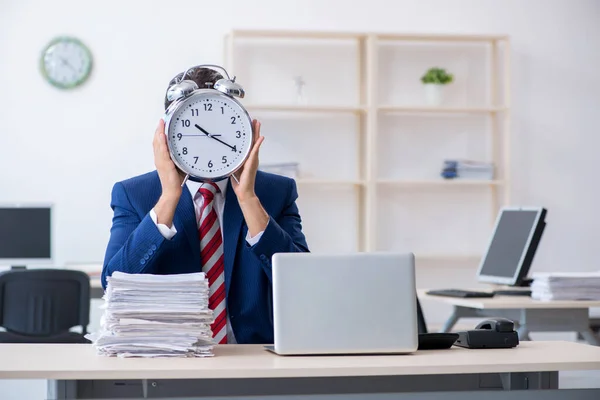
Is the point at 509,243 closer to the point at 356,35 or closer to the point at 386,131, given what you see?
the point at 386,131

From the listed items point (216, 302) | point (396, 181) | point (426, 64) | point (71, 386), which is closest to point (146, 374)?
point (71, 386)

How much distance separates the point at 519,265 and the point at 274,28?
8.45 ft

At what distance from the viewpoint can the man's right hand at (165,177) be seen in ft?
6.15

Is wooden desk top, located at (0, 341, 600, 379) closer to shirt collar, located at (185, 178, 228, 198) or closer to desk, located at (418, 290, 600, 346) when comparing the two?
shirt collar, located at (185, 178, 228, 198)

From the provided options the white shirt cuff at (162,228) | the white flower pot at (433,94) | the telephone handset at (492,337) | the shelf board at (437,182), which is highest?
the white flower pot at (433,94)

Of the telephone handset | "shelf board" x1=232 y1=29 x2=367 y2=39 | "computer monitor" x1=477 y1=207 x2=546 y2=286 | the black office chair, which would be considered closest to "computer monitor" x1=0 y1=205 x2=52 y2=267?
the black office chair

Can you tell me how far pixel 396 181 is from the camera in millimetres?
5762

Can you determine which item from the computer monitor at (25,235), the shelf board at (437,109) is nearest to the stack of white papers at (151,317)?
the computer monitor at (25,235)

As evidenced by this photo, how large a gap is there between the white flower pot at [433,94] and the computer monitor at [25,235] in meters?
2.55

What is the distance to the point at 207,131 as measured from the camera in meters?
1.89

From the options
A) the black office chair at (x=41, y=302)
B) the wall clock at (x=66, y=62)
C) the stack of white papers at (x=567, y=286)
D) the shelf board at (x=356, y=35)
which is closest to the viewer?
the stack of white papers at (x=567, y=286)

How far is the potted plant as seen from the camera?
5.89 metres

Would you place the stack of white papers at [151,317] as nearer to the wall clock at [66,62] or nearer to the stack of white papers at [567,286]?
the stack of white papers at [567,286]

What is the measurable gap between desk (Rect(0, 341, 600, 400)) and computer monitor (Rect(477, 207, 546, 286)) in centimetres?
220
